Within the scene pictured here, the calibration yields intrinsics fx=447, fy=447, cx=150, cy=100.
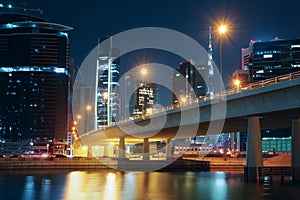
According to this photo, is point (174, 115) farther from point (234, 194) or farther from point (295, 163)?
point (234, 194)

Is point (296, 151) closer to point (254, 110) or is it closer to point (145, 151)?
point (254, 110)

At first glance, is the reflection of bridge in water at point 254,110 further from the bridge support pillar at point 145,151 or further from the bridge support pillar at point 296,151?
the bridge support pillar at point 145,151

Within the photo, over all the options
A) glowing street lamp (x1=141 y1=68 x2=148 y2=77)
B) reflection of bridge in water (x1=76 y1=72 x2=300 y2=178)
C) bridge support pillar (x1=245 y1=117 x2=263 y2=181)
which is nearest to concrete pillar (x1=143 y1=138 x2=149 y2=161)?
glowing street lamp (x1=141 y1=68 x2=148 y2=77)

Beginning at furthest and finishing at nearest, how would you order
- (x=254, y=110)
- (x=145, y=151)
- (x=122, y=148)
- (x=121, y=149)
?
1. (x=121, y=149)
2. (x=122, y=148)
3. (x=145, y=151)
4. (x=254, y=110)

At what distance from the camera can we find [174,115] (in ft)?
233

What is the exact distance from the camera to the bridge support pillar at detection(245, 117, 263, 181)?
5531 cm

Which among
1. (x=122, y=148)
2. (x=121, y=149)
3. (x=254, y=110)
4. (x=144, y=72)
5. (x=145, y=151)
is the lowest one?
(x=145, y=151)

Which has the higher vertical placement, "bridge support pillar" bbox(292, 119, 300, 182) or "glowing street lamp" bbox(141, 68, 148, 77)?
"glowing street lamp" bbox(141, 68, 148, 77)

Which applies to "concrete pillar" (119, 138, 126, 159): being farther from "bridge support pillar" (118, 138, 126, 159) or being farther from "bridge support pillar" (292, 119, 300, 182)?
"bridge support pillar" (292, 119, 300, 182)

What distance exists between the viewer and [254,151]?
182 feet

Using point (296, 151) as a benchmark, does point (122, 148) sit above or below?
below

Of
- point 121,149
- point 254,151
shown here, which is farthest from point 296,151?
point 121,149

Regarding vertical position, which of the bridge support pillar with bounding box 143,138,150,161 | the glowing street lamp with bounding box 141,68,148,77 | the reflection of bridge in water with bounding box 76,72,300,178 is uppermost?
the glowing street lamp with bounding box 141,68,148,77

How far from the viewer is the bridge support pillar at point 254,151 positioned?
55312 mm
